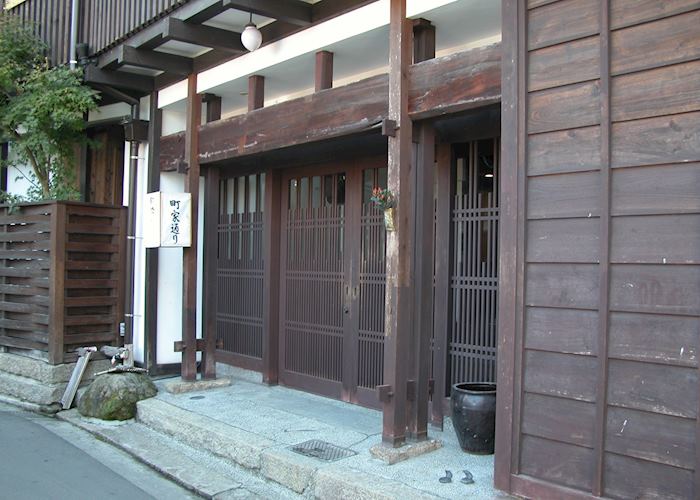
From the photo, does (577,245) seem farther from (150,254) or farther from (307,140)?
(150,254)

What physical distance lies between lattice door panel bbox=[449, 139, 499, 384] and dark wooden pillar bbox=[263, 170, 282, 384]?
297 centimetres

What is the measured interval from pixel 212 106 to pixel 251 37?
1.90m

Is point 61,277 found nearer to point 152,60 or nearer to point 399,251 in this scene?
point 152,60

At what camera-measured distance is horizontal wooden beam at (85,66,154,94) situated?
8.58 meters

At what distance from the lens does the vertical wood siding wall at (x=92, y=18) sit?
7732 mm

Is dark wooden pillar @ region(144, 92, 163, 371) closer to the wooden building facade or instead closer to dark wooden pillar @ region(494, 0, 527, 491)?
the wooden building facade

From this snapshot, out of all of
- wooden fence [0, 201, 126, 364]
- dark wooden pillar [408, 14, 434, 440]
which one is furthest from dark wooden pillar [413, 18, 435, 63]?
wooden fence [0, 201, 126, 364]

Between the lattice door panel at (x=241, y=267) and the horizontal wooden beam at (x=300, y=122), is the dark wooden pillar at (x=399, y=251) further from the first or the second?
the lattice door panel at (x=241, y=267)

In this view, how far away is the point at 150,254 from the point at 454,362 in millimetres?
4586

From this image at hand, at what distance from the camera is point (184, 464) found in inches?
237

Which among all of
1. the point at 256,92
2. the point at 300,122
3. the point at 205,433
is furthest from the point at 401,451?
the point at 256,92

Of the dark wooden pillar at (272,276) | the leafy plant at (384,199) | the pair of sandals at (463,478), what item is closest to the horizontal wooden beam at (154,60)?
the dark wooden pillar at (272,276)

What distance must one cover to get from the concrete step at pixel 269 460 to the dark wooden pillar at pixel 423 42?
3.54m

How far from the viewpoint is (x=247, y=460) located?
574 cm
